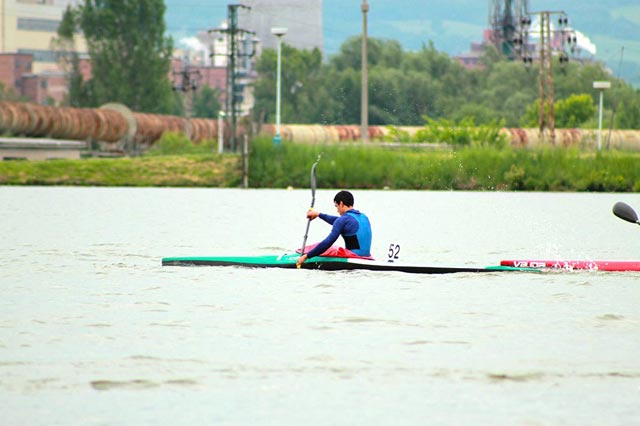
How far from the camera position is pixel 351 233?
14922mm

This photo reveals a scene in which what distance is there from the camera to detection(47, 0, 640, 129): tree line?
268 ft

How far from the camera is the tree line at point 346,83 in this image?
81812mm

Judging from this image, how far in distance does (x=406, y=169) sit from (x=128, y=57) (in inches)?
1765

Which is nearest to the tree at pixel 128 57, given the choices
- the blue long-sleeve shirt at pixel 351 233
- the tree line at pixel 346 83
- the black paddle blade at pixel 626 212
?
the tree line at pixel 346 83

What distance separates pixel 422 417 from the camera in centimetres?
764

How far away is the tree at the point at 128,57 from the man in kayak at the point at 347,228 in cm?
6745

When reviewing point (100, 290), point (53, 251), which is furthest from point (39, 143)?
point (100, 290)

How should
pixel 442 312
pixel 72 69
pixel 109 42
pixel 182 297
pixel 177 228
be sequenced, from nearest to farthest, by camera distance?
1. pixel 442 312
2. pixel 182 297
3. pixel 177 228
4. pixel 109 42
5. pixel 72 69

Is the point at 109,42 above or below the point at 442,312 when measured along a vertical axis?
above

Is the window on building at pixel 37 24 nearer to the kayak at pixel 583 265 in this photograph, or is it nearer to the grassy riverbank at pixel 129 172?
the grassy riverbank at pixel 129 172

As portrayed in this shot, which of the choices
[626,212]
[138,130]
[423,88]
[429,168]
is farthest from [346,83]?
[626,212]

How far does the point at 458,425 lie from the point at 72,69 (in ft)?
291

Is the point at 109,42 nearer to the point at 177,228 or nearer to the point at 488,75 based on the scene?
the point at 488,75

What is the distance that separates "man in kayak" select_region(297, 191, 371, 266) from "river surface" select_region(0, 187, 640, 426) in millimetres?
387
